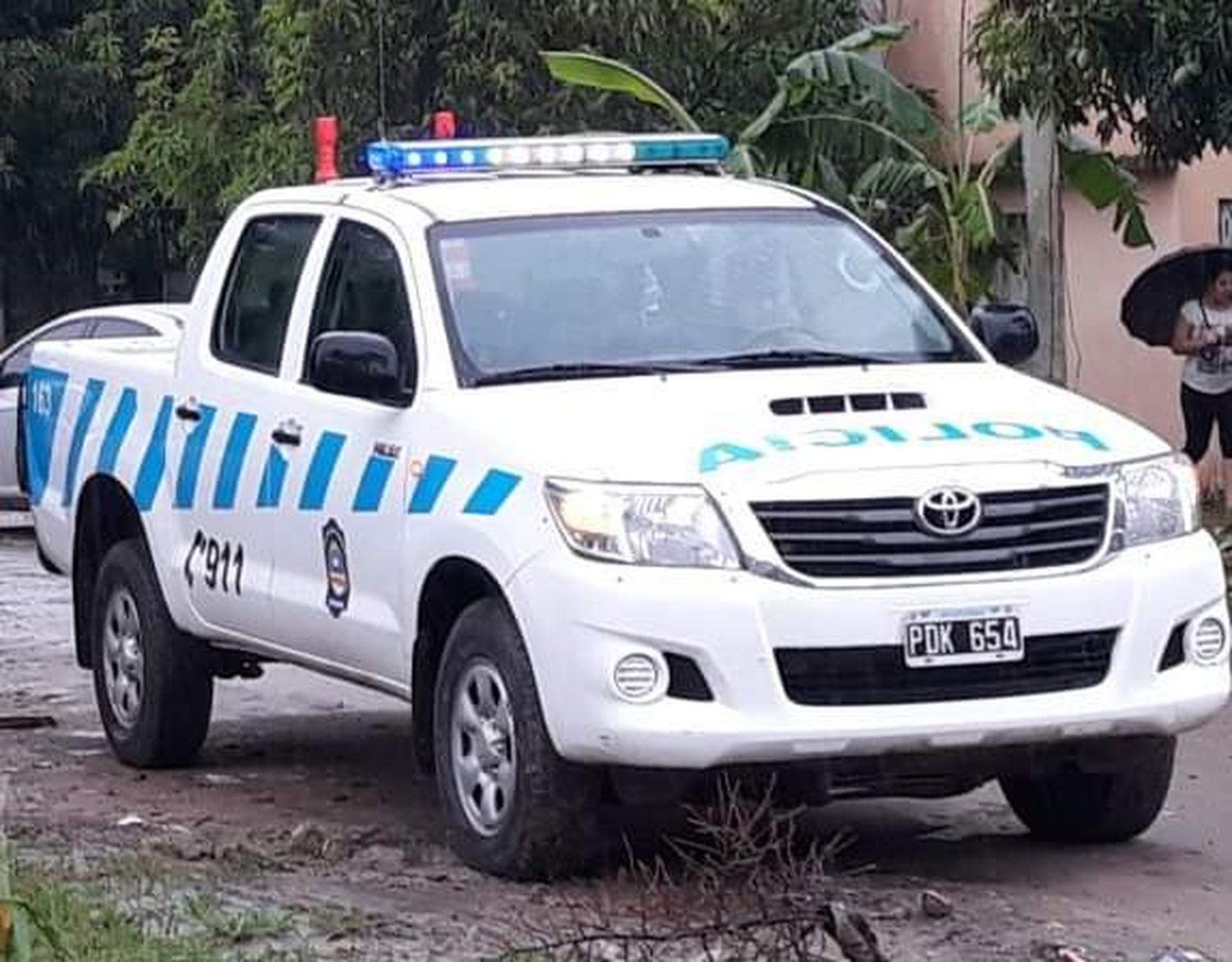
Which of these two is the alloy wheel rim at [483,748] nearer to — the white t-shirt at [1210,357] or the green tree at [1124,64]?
the green tree at [1124,64]

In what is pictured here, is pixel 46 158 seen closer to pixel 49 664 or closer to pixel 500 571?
pixel 49 664

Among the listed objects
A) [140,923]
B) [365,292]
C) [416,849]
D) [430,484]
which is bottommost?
[416,849]

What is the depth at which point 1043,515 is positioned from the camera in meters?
7.62

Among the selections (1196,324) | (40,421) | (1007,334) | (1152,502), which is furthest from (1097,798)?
(1196,324)

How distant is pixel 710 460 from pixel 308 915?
4.99 ft

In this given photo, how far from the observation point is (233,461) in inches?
372

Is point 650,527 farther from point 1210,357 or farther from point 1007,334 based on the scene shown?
point 1210,357

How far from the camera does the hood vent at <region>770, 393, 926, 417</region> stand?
7.90 meters

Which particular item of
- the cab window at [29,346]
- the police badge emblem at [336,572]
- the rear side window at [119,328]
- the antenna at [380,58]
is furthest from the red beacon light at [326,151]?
the antenna at [380,58]

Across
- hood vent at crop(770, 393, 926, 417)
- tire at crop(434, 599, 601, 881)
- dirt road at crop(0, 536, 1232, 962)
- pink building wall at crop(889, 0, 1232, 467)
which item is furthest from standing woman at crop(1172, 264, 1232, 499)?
tire at crop(434, 599, 601, 881)

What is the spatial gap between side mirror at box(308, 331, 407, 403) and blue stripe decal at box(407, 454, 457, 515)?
12.7 inches

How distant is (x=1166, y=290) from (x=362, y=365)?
10046mm

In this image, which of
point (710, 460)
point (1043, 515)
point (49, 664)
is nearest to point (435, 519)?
point (710, 460)

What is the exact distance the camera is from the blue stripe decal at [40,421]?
10961mm
